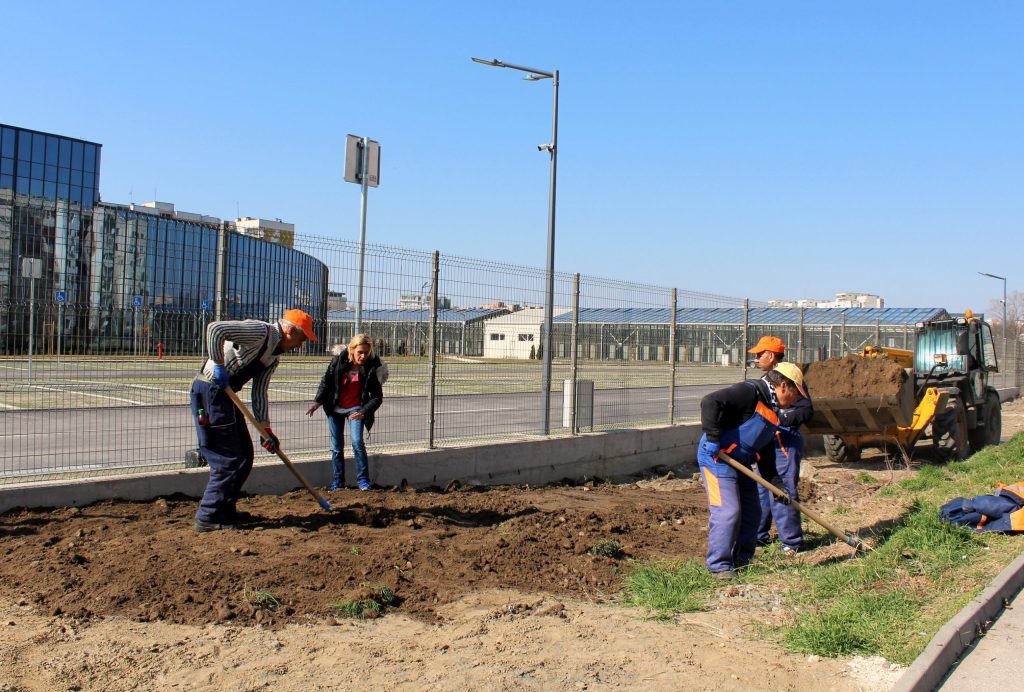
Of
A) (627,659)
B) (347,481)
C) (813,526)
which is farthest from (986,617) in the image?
(347,481)

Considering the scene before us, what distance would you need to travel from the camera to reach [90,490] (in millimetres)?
6816

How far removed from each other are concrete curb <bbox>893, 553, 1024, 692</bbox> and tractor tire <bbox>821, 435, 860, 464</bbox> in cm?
664

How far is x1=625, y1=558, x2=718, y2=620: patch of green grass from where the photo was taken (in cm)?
535

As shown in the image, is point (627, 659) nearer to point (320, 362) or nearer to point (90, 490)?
point (90, 490)

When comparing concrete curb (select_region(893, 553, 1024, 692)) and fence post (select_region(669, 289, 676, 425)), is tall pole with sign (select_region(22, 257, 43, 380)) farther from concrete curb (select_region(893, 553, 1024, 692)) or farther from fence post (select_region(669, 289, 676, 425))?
fence post (select_region(669, 289, 676, 425))

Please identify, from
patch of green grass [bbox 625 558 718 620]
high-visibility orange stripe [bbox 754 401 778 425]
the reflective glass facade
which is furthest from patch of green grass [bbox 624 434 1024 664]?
the reflective glass facade

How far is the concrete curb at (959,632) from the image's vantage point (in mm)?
4051

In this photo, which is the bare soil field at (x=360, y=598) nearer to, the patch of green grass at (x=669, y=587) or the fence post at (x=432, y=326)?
the patch of green grass at (x=669, y=587)

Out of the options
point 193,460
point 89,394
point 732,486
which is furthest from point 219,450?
point 732,486

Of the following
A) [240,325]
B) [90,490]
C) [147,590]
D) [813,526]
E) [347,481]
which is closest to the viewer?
[147,590]

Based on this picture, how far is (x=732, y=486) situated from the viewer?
6.12m

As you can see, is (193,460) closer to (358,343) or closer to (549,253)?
(358,343)

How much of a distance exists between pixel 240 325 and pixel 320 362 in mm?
2438

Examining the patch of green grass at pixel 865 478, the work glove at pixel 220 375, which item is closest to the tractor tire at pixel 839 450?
the patch of green grass at pixel 865 478
